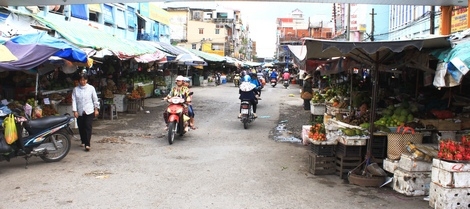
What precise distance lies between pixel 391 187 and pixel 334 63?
16.1ft

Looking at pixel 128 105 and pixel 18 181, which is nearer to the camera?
pixel 18 181

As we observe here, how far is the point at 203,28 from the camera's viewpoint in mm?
73688

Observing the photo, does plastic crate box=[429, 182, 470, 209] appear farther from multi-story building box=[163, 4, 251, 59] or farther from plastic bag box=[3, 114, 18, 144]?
multi-story building box=[163, 4, 251, 59]

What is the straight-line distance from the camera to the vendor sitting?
28.2 ft

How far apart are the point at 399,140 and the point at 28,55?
686 centimetres

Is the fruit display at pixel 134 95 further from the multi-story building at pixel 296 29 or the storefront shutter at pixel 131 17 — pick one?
the multi-story building at pixel 296 29

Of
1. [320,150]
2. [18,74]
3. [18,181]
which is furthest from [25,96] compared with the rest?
[320,150]

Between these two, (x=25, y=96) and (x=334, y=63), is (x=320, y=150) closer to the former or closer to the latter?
(x=334, y=63)

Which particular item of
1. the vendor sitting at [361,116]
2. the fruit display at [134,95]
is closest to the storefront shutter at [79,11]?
the fruit display at [134,95]

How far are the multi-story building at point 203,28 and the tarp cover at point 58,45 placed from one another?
56.1 meters

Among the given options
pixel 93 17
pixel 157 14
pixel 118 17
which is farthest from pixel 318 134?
pixel 157 14

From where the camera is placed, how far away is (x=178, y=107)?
10312mm

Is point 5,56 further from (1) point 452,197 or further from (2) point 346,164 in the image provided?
(1) point 452,197

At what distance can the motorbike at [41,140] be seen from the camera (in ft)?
23.7
